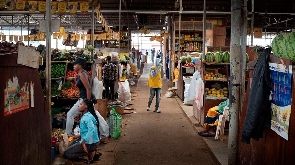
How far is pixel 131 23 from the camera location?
32938mm

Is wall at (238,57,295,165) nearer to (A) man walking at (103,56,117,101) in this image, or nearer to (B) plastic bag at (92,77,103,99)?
(B) plastic bag at (92,77,103,99)

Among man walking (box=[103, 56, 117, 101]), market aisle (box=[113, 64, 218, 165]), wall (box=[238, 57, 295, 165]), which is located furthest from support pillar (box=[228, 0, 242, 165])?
man walking (box=[103, 56, 117, 101])

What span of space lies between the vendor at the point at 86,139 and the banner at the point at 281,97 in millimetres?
3531

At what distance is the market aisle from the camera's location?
24.3 ft

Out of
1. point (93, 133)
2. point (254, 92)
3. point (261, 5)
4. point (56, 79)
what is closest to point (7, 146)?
point (93, 133)

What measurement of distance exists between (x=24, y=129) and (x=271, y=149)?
3377 mm

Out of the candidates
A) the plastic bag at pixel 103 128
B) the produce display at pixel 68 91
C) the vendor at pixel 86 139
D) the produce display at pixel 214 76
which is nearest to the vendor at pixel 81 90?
the plastic bag at pixel 103 128

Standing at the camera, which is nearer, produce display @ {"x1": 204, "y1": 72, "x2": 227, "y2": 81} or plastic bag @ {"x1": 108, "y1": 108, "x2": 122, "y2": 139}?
plastic bag @ {"x1": 108, "y1": 108, "x2": 122, "y2": 139}

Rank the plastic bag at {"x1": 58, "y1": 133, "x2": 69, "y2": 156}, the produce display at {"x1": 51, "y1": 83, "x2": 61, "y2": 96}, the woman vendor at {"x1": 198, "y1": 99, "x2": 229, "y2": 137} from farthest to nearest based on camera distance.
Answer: the produce display at {"x1": 51, "y1": 83, "x2": 61, "y2": 96} → the woman vendor at {"x1": 198, "y1": 99, "x2": 229, "y2": 137} → the plastic bag at {"x1": 58, "y1": 133, "x2": 69, "y2": 156}

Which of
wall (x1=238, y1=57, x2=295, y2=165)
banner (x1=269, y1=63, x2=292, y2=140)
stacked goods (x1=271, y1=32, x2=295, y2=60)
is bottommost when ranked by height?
wall (x1=238, y1=57, x2=295, y2=165)

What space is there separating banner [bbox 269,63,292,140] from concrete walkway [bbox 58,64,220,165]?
301 cm

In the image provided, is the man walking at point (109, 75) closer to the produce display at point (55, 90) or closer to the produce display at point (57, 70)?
the produce display at point (57, 70)

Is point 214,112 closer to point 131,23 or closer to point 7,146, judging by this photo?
point 7,146

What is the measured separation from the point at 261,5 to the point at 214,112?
15167 mm
